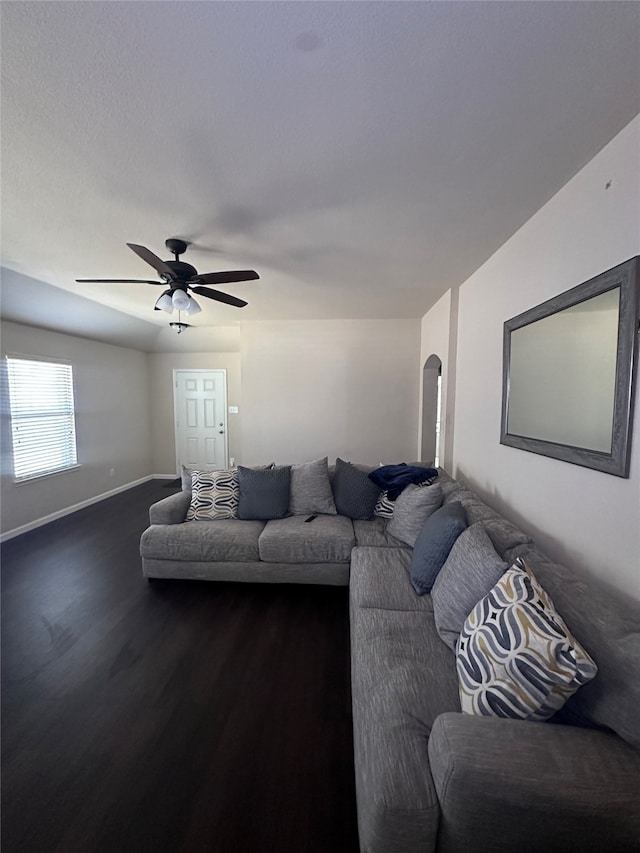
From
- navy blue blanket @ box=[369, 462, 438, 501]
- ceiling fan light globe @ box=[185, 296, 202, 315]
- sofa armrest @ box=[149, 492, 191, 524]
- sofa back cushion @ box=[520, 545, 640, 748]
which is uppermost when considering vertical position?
ceiling fan light globe @ box=[185, 296, 202, 315]

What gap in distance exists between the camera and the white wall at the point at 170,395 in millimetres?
5840

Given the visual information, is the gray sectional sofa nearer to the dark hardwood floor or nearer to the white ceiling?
the dark hardwood floor

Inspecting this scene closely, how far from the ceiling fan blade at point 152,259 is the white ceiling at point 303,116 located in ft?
0.81

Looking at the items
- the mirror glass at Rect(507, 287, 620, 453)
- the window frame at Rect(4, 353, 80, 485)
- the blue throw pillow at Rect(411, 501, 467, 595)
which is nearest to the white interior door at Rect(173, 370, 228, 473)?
the window frame at Rect(4, 353, 80, 485)

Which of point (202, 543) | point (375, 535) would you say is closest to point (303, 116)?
A: point (375, 535)

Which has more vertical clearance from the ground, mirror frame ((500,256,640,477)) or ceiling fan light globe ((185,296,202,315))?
ceiling fan light globe ((185,296,202,315))

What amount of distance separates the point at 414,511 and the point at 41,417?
14.2 ft

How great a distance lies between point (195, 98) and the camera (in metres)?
1.17

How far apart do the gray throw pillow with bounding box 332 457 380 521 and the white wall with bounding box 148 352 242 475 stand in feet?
10.9

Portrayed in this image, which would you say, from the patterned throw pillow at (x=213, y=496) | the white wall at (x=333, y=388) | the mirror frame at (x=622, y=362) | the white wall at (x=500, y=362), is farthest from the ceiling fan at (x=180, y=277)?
the white wall at (x=333, y=388)

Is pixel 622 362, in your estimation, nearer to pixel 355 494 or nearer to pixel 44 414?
pixel 355 494

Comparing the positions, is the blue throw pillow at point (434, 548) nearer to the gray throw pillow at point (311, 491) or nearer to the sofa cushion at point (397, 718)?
the sofa cushion at point (397, 718)

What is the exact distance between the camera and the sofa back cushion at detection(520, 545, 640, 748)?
852 mm

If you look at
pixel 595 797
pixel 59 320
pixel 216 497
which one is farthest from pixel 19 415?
pixel 595 797
